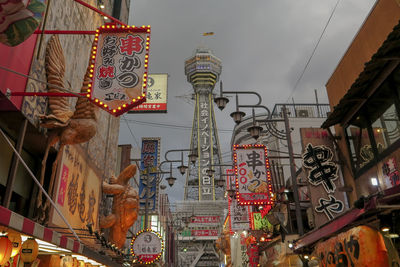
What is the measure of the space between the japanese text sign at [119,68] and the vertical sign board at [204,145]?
86910 millimetres

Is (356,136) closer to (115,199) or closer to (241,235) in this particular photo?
(115,199)

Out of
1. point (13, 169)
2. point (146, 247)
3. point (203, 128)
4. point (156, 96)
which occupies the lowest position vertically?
point (146, 247)

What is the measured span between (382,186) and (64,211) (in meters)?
9.96

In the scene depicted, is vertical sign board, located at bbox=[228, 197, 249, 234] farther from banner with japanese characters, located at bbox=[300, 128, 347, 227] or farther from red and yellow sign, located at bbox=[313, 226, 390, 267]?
red and yellow sign, located at bbox=[313, 226, 390, 267]

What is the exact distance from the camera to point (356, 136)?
12.3 m

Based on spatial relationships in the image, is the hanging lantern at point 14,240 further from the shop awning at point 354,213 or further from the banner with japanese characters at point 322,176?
the banner with japanese characters at point 322,176

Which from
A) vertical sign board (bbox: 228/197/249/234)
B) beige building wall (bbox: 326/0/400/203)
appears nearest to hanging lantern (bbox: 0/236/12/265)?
beige building wall (bbox: 326/0/400/203)

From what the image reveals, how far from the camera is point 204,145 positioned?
107875 millimetres

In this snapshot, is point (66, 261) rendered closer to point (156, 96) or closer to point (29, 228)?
point (29, 228)

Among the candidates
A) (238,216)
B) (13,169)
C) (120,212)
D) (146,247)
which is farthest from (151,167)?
(13,169)

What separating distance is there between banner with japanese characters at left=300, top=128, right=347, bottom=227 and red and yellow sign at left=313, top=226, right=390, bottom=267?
3.78 metres

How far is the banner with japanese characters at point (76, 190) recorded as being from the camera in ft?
33.7

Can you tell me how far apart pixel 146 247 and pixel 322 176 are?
36.0 feet

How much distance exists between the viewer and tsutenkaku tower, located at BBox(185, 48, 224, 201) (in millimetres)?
102062
